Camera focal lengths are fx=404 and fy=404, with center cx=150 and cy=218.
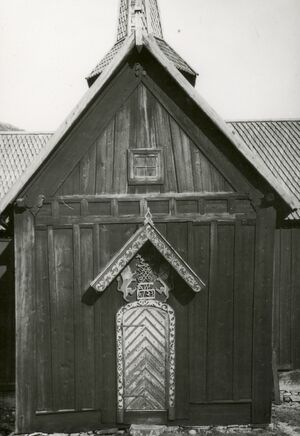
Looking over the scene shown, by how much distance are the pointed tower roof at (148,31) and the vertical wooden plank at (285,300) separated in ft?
19.1

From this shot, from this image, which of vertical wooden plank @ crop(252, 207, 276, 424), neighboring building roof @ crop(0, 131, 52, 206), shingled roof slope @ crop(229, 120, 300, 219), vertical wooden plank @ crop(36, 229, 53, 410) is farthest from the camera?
neighboring building roof @ crop(0, 131, 52, 206)

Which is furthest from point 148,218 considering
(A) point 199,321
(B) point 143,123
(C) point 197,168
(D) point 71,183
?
(A) point 199,321

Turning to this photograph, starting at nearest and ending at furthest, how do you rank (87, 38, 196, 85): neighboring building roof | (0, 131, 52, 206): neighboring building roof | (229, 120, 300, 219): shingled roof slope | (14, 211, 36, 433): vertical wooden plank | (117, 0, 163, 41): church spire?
(14, 211, 36, 433): vertical wooden plank < (87, 38, 196, 85): neighboring building roof < (117, 0, 163, 41): church spire < (229, 120, 300, 219): shingled roof slope < (0, 131, 52, 206): neighboring building roof

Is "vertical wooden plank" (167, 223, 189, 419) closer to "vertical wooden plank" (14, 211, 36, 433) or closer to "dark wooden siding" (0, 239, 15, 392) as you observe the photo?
"vertical wooden plank" (14, 211, 36, 433)

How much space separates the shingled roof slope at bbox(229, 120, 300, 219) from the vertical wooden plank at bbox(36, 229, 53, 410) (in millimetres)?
6678

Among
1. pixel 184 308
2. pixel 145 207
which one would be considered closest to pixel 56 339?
pixel 184 308

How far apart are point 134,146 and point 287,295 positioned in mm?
6502

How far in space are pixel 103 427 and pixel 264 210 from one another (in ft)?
18.9

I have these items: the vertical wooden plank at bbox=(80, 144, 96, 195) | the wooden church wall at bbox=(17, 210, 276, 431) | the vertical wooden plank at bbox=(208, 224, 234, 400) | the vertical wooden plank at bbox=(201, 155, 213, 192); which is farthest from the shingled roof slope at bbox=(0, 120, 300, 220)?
the vertical wooden plank at bbox=(80, 144, 96, 195)

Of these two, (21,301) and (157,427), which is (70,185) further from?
(157,427)

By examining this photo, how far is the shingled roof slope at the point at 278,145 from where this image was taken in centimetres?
1259

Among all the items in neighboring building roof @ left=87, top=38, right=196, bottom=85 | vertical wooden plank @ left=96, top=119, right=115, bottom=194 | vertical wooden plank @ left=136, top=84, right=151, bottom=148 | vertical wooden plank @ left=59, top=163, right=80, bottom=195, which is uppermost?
neighboring building roof @ left=87, top=38, right=196, bottom=85

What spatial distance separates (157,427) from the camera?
866cm

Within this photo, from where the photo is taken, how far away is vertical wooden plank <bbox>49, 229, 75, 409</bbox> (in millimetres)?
8391
